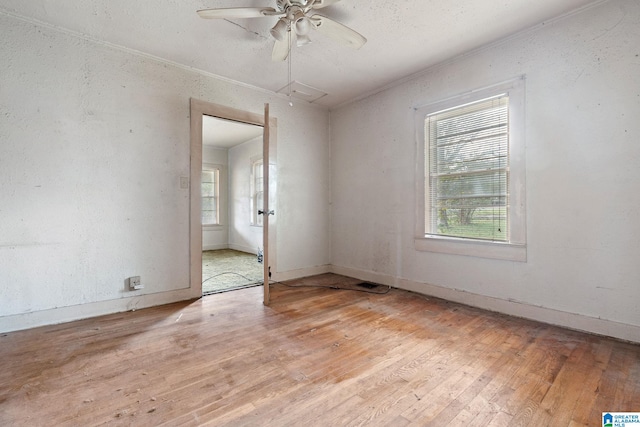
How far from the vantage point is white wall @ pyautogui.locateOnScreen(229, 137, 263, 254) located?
22.5ft

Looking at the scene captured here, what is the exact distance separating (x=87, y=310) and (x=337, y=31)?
344 cm

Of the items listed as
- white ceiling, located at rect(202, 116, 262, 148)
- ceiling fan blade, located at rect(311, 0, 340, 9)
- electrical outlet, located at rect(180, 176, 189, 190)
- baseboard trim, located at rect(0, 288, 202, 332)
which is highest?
white ceiling, located at rect(202, 116, 262, 148)

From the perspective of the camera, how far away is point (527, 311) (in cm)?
270

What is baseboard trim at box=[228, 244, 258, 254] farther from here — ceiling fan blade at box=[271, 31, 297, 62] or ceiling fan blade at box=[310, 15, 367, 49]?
ceiling fan blade at box=[310, 15, 367, 49]

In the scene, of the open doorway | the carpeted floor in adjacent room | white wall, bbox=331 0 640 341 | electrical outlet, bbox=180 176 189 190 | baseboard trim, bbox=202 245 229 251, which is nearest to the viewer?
white wall, bbox=331 0 640 341

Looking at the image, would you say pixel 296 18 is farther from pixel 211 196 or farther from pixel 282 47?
pixel 211 196

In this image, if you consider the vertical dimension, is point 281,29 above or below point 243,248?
above

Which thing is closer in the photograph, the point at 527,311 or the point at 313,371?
the point at 313,371

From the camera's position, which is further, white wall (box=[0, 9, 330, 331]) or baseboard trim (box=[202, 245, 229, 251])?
baseboard trim (box=[202, 245, 229, 251])

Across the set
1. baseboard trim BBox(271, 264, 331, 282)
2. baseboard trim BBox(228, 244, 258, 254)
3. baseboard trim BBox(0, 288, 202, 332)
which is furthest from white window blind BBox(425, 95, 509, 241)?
baseboard trim BBox(228, 244, 258, 254)

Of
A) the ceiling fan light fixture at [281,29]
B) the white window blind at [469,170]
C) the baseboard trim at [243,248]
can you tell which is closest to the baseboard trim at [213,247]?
the baseboard trim at [243,248]

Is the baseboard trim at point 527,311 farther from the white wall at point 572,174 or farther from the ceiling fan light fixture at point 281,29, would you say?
the ceiling fan light fixture at point 281,29

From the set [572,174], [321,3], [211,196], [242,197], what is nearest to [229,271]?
[242,197]

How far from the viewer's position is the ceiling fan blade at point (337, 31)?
2.12 meters
